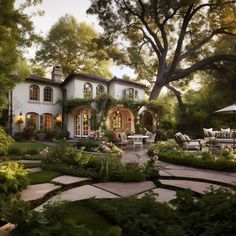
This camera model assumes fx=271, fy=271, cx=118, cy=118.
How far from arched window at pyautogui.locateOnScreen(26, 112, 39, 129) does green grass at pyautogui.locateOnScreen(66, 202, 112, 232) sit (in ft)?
60.2

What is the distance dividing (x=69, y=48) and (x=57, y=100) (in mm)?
12415

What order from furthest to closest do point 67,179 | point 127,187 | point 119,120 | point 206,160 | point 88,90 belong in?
point 119,120, point 88,90, point 206,160, point 67,179, point 127,187

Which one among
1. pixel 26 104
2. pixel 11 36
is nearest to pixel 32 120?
pixel 26 104

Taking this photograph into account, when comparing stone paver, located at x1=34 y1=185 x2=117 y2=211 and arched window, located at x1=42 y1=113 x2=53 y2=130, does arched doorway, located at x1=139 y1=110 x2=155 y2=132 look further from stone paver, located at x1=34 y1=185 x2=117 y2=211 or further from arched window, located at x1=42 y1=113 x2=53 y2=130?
stone paver, located at x1=34 y1=185 x2=117 y2=211

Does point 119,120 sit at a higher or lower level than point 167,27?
lower

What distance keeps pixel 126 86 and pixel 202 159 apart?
1713 cm

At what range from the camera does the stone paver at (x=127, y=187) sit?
473 centimetres

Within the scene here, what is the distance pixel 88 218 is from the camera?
3395 millimetres

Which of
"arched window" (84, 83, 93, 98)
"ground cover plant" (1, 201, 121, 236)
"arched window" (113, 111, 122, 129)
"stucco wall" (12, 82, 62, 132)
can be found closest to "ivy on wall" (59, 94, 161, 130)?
"stucco wall" (12, 82, 62, 132)

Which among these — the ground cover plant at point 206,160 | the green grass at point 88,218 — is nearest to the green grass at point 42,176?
the green grass at point 88,218

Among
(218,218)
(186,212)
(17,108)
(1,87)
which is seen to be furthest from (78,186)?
(17,108)

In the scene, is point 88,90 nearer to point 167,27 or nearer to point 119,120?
point 119,120

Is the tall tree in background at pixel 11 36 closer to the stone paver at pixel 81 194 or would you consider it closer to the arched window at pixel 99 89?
the stone paver at pixel 81 194

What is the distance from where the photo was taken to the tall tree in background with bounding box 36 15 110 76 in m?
32.9
